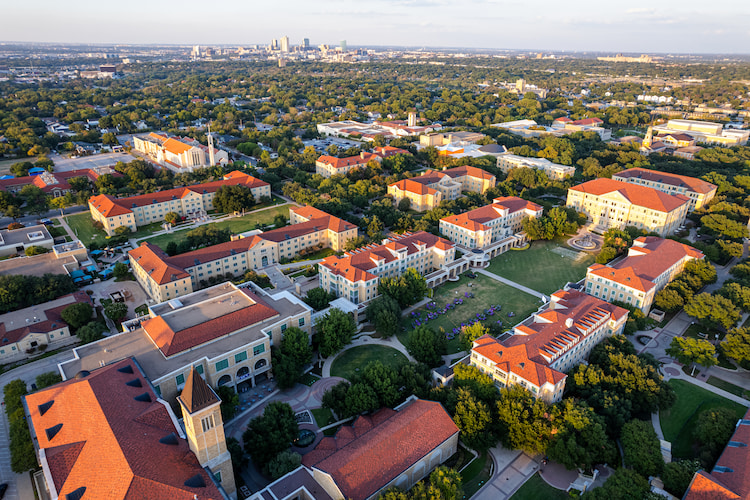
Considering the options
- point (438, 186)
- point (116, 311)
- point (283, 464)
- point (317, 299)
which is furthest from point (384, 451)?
point (438, 186)

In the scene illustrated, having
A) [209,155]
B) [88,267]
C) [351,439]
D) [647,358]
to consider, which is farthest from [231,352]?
[209,155]

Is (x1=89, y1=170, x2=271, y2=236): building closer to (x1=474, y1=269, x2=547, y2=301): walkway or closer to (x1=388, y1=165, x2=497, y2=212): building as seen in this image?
(x1=388, y1=165, x2=497, y2=212): building

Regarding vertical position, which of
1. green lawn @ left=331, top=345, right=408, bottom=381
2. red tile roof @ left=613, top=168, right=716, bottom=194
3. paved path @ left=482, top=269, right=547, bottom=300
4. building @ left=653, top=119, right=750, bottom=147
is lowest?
green lawn @ left=331, top=345, right=408, bottom=381

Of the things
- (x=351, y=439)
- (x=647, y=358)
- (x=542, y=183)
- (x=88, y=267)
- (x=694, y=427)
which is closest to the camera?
(x=351, y=439)

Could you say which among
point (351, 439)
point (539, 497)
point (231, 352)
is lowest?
point (539, 497)

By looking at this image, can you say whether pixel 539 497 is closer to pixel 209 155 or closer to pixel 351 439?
pixel 351 439

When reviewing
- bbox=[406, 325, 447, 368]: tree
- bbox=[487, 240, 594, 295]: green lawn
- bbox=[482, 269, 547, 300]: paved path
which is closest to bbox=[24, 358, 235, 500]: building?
bbox=[406, 325, 447, 368]: tree

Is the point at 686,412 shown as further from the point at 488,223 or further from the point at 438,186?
the point at 438,186

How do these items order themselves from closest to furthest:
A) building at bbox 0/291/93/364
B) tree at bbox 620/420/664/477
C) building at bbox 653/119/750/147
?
tree at bbox 620/420/664/477, building at bbox 0/291/93/364, building at bbox 653/119/750/147
